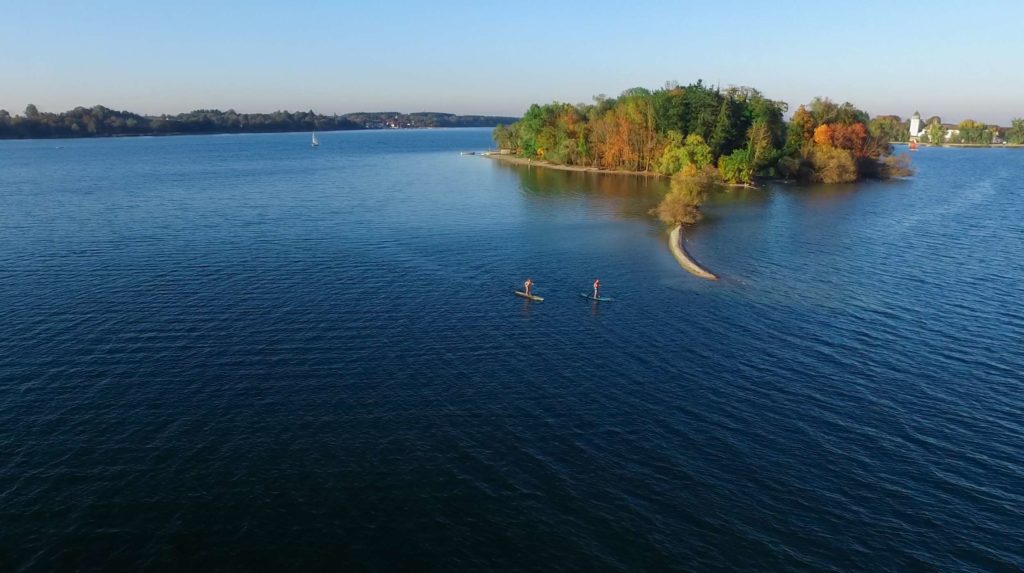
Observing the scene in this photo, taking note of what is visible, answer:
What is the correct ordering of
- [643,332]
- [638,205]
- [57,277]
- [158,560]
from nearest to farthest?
[158,560]
[643,332]
[57,277]
[638,205]

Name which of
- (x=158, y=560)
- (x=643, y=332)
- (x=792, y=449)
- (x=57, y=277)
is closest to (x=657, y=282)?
(x=643, y=332)

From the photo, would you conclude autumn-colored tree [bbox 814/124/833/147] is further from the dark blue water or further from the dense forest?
the dark blue water

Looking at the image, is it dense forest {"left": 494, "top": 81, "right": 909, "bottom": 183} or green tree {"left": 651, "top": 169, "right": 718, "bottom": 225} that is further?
dense forest {"left": 494, "top": 81, "right": 909, "bottom": 183}

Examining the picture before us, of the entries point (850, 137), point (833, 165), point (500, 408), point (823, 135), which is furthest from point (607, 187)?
point (500, 408)

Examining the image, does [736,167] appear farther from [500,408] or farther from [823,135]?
[500,408]

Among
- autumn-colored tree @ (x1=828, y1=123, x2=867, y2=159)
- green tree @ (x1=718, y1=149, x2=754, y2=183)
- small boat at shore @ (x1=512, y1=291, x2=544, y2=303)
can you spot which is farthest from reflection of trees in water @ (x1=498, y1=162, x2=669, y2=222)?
small boat at shore @ (x1=512, y1=291, x2=544, y2=303)

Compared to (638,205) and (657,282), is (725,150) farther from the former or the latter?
(657,282)
